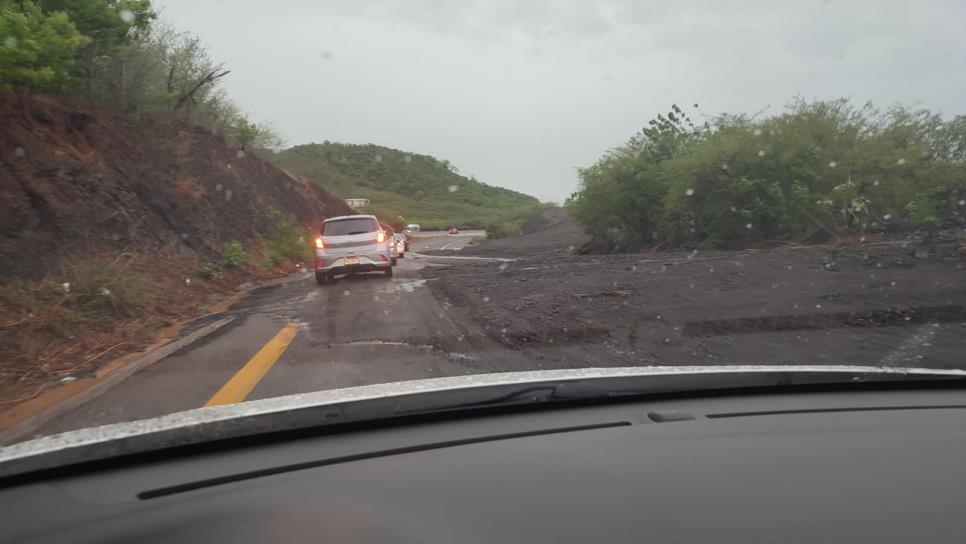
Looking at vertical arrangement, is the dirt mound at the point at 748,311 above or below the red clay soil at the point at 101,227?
below

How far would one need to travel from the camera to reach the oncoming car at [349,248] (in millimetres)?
14852

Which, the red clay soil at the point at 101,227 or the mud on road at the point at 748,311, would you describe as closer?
the mud on road at the point at 748,311

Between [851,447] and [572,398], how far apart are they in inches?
44.3

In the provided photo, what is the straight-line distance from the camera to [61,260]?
10.4m

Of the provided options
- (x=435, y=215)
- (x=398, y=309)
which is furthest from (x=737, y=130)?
(x=435, y=215)

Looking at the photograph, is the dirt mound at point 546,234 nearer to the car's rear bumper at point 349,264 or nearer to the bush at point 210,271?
the bush at point 210,271

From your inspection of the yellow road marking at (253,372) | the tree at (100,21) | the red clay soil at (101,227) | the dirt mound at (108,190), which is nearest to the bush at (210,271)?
the red clay soil at (101,227)

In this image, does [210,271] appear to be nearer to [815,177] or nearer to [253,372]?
[253,372]

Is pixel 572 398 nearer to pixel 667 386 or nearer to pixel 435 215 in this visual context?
pixel 667 386

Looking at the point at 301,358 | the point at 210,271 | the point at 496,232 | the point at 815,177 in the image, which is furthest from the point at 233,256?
the point at 496,232

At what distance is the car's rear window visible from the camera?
49.3 feet

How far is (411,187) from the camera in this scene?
114 m

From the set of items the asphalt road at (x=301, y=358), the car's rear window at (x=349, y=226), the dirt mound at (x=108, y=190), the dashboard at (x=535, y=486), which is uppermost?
the dirt mound at (x=108, y=190)

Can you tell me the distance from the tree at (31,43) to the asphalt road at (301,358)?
5.88m
